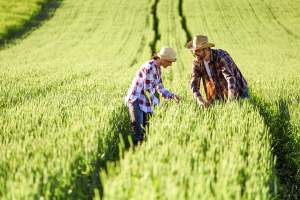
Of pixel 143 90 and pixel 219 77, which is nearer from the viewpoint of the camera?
pixel 143 90

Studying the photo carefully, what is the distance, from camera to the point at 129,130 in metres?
3.64

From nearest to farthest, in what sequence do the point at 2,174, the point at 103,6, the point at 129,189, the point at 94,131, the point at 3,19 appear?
the point at 129,189, the point at 2,174, the point at 94,131, the point at 3,19, the point at 103,6

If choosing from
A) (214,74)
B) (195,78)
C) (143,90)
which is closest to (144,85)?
(143,90)

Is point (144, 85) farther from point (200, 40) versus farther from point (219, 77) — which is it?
point (219, 77)

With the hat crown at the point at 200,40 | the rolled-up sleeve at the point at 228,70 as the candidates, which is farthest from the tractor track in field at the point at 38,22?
the rolled-up sleeve at the point at 228,70

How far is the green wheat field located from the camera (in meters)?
1.46

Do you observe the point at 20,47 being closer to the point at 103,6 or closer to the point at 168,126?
the point at 103,6

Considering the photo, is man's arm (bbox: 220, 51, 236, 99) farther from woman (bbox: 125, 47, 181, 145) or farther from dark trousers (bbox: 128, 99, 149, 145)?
dark trousers (bbox: 128, 99, 149, 145)

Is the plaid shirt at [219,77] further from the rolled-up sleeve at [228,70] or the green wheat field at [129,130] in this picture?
the green wheat field at [129,130]

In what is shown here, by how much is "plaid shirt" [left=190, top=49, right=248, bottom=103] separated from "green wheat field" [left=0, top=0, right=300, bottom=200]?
0.33 meters

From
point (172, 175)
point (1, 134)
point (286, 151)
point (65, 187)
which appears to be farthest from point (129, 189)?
point (286, 151)

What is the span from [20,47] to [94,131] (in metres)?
19.4

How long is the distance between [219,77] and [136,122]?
5.64 ft

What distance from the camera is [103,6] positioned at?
1253 inches
